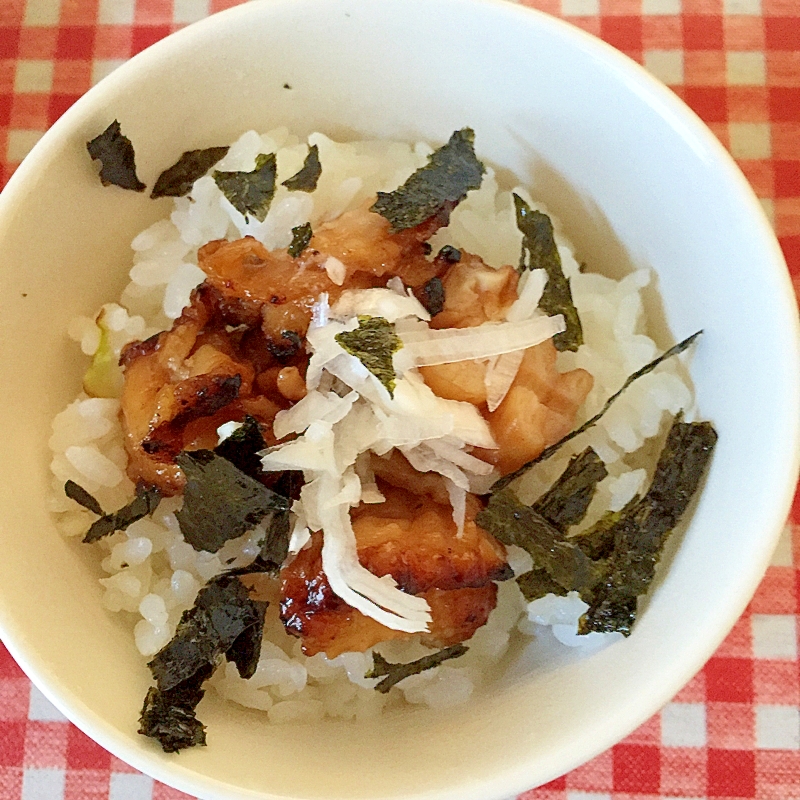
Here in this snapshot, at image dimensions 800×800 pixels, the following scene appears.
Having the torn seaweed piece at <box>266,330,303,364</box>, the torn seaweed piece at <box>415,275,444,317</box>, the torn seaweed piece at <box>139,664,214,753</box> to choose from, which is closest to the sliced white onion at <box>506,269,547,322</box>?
the torn seaweed piece at <box>415,275,444,317</box>

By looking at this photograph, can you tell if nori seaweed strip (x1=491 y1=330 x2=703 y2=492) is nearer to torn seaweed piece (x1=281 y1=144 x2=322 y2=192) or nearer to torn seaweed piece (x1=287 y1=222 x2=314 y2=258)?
torn seaweed piece (x1=287 y1=222 x2=314 y2=258)

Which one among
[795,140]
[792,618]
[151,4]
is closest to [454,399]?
[792,618]

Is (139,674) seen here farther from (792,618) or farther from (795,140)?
(795,140)

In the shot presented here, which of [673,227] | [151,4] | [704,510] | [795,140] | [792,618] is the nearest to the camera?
[704,510]

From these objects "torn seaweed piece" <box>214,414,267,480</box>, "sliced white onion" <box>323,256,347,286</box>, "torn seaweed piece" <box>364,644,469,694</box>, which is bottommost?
"torn seaweed piece" <box>364,644,469,694</box>

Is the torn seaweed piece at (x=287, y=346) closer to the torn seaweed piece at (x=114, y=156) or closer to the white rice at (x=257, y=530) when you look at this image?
the white rice at (x=257, y=530)

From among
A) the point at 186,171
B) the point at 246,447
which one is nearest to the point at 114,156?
the point at 186,171

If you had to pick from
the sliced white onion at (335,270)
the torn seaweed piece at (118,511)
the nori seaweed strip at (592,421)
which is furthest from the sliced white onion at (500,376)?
the torn seaweed piece at (118,511)
